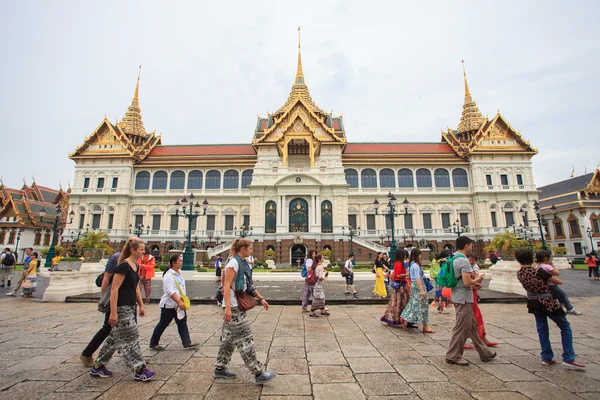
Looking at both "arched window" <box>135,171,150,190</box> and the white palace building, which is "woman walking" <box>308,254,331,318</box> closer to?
the white palace building

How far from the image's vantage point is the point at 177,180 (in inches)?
1538

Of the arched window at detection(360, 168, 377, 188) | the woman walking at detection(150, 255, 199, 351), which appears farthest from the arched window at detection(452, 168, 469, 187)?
the woman walking at detection(150, 255, 199, 351)

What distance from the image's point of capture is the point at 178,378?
12.2 feet

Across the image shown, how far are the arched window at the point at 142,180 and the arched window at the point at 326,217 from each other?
22.6m

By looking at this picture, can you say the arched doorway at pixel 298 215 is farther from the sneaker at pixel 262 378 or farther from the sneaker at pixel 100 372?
the sneaker at pixel 262 378

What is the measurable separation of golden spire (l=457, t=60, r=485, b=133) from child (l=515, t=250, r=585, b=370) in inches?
1771

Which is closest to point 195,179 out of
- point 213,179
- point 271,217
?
point 213,179

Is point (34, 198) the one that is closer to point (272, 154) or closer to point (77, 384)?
point (272, 154)

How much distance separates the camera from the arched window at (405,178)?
125 feet

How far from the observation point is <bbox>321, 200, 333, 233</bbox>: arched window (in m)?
31.5

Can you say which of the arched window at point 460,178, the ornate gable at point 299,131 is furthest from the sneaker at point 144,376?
the arched window at point 460,178

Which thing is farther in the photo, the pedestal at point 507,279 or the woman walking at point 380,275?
the pedestal at point 507,279

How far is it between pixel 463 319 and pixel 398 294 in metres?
2.39

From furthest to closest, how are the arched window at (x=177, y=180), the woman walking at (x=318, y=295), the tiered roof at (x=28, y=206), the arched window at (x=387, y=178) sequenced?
the tiered roof at (x=28, y=206) → the arched window at (x=177, y=180) → the arched window at (x=387, y=178) → the woman walking at (x=318, y=295)
